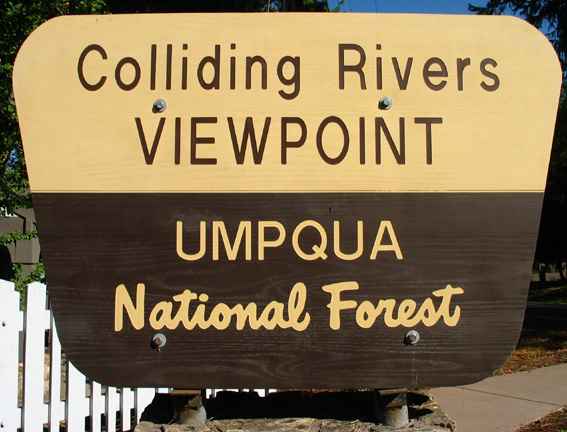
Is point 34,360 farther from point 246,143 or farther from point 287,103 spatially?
point 287,103

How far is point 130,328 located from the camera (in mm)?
1438

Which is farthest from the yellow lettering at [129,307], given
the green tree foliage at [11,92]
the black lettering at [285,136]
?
the green tree foliage at [11,92]

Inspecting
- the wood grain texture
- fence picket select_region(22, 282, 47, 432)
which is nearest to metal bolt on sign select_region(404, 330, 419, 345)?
the wood grain texture

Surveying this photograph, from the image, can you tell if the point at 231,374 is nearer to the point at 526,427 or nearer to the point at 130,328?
the point at 130,328

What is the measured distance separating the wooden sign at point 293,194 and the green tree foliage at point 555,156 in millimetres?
8488

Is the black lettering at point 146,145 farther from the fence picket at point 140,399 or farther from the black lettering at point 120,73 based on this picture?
the fence picket at point 140,399

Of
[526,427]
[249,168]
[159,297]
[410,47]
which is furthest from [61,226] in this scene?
[526,427]

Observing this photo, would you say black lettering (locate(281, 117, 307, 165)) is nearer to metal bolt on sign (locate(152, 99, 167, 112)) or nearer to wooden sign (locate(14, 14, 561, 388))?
wooden sign (locate(14, 14, 561, 388))

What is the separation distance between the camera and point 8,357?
3438 millimetres

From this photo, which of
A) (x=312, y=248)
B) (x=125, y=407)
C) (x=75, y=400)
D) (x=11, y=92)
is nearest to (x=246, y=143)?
(x=312, y=248)

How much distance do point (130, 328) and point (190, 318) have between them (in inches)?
7.3

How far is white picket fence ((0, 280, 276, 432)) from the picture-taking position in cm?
344

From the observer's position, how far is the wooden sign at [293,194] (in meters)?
1.43

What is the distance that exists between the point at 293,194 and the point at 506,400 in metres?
4.13
